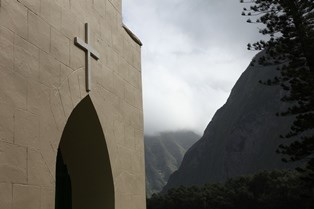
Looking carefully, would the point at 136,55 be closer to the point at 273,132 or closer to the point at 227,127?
the point at 273,132

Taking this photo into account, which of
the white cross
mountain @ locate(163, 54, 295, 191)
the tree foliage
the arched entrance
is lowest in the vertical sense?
the tree foliage

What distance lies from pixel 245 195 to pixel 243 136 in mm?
47082

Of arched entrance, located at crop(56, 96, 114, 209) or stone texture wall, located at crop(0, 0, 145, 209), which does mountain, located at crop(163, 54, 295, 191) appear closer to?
stone texture wall, located at crop(0, 0, 145, 209)

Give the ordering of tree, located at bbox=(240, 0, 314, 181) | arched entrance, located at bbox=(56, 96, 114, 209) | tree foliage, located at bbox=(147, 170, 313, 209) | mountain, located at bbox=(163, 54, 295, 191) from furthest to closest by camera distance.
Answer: mountain, located at bbox=(163, 54, 295, 191) < tree foliage, located at bbox=(147, 170, 313, 209) < tree, located at bbox=(240, 0, 314, 181) < arched entrance, located at bbox=(56, 96, 114, 209)

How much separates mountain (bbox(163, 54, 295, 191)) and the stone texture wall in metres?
70.8

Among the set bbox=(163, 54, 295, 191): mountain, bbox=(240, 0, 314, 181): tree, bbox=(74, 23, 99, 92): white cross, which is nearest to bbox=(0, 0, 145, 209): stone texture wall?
bbox=(74, 23, 99, 92): white cross

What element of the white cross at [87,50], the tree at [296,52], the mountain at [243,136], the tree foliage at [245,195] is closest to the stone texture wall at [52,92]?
the white cross at [87,50]

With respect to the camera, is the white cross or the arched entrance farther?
the arched entrance

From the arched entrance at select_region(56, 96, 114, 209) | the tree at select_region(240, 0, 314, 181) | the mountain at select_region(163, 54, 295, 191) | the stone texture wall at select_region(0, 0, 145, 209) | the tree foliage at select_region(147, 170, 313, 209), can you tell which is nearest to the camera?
the stone texture wall at select_region(0, 0, 145, 209)

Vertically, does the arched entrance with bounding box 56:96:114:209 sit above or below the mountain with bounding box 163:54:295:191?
below

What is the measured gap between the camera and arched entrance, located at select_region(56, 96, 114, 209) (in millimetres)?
5117

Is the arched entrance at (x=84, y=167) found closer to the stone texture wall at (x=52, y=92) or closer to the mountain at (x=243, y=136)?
the stone texture wall at (x=52, y=92)

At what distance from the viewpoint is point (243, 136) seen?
9369 cm

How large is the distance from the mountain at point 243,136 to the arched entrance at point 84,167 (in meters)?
71.1
